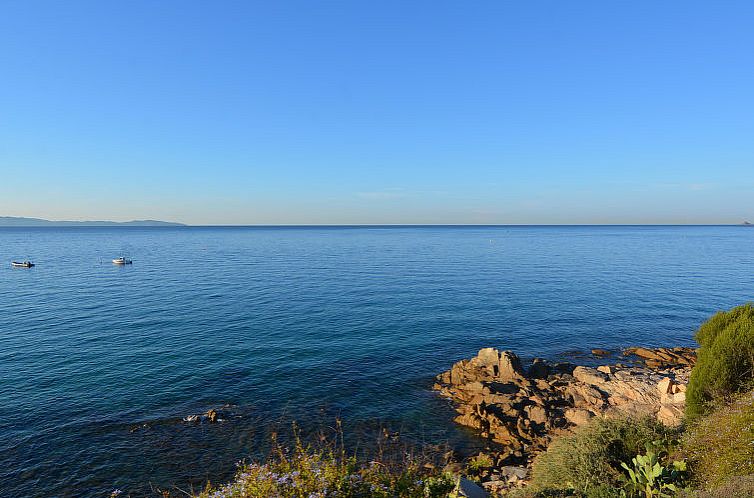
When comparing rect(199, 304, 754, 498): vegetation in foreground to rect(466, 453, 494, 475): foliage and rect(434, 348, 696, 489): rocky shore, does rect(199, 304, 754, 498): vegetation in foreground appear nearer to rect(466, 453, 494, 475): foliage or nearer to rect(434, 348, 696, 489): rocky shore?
rect(466, 453, 494, 475): foliage

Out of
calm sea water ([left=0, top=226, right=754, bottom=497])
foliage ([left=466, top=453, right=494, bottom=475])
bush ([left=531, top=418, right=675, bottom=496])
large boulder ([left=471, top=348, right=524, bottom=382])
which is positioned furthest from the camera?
large boulder ([left=471, top=348, right=524, bottom=382])

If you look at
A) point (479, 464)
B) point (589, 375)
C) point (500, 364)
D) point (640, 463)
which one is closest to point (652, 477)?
point (640, 463)

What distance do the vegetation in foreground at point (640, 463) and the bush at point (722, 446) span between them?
0.09ft

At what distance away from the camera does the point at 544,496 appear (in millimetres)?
10500

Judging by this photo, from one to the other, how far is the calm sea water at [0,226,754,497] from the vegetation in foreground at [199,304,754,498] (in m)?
10.6

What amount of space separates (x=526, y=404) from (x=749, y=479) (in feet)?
52.6

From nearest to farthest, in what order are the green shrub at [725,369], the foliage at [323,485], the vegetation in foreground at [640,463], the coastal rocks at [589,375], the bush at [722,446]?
1. the foliage at [323,485]
2. the vegetation in foreground at [640,463]
3. the bush at [722,446]
4. the green shrub at [725,369]
5. the coastal rocks at [589,375]

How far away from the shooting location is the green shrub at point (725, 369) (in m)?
14.7

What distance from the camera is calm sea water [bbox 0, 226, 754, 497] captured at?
20375mm

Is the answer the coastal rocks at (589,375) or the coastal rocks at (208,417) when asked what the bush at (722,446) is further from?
the coastal rocks at (208,417)

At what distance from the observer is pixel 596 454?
1263 centimetres

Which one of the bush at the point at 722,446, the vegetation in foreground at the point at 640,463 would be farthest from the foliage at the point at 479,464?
the bush at the point at 722,446

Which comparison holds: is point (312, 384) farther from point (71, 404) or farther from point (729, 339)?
point (729, 339)

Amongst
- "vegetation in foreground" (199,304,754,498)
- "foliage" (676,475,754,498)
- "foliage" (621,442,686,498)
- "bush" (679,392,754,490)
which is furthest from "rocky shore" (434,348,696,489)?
"foliage" (676,475,754,498)
